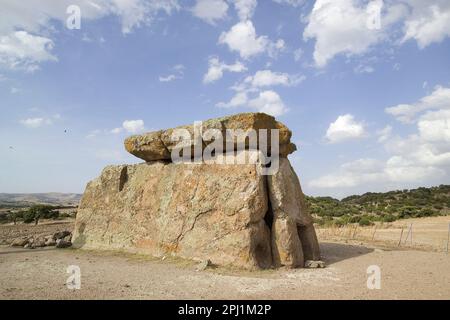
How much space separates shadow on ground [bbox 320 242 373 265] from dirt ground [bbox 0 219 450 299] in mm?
83

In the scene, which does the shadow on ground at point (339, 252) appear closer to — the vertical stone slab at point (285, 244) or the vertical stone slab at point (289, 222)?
the vertical stone slab at point (289, 222)

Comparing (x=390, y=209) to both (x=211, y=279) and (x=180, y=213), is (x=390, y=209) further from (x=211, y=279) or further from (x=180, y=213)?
(x=211, y=279)

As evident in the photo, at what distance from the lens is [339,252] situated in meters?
11.4

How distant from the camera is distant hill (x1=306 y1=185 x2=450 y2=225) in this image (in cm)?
2554

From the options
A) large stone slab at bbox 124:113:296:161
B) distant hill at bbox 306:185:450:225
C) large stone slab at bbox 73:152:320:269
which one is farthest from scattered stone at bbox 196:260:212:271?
distant hill at bbox 306:185:450:225

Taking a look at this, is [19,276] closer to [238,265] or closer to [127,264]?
[127,264]

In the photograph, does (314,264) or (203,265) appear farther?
(314,264)

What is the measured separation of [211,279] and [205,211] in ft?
7.34

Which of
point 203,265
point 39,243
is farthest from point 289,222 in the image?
point 39,243

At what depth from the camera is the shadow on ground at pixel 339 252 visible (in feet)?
33.7

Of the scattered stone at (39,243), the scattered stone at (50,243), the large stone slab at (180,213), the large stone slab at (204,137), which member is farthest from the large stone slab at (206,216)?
the scattered stone at (39,243)

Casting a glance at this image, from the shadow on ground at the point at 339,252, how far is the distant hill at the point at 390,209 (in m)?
10.4
